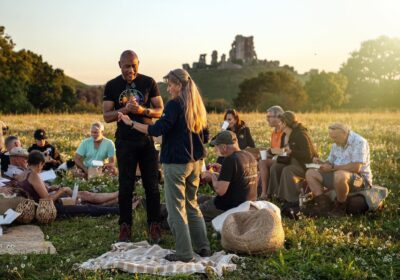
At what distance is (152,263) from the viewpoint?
5973 mm

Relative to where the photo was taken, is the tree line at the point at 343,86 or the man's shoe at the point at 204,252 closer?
the man's shoe at the point at 204,252

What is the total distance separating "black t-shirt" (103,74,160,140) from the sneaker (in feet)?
3.99

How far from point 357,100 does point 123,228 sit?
80.9 meters

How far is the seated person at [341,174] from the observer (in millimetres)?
8562

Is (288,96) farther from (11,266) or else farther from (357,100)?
(11,266)

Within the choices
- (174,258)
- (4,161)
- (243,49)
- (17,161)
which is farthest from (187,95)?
(243,49)

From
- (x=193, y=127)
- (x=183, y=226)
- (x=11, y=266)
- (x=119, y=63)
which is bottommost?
(x=11, y=266)

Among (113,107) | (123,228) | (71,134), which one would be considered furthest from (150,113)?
(71,134)

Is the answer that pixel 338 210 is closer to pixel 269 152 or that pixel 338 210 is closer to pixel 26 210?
pixel 269 152

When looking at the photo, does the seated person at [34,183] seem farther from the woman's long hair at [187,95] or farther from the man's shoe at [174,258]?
the woman's long hair at [187,95]

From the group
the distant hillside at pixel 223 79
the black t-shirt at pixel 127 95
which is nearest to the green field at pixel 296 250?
the black t-shirt at pixel 127 95

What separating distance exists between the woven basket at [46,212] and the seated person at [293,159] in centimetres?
378

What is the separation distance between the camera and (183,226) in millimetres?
5988

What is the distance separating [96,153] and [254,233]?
20.5ft
